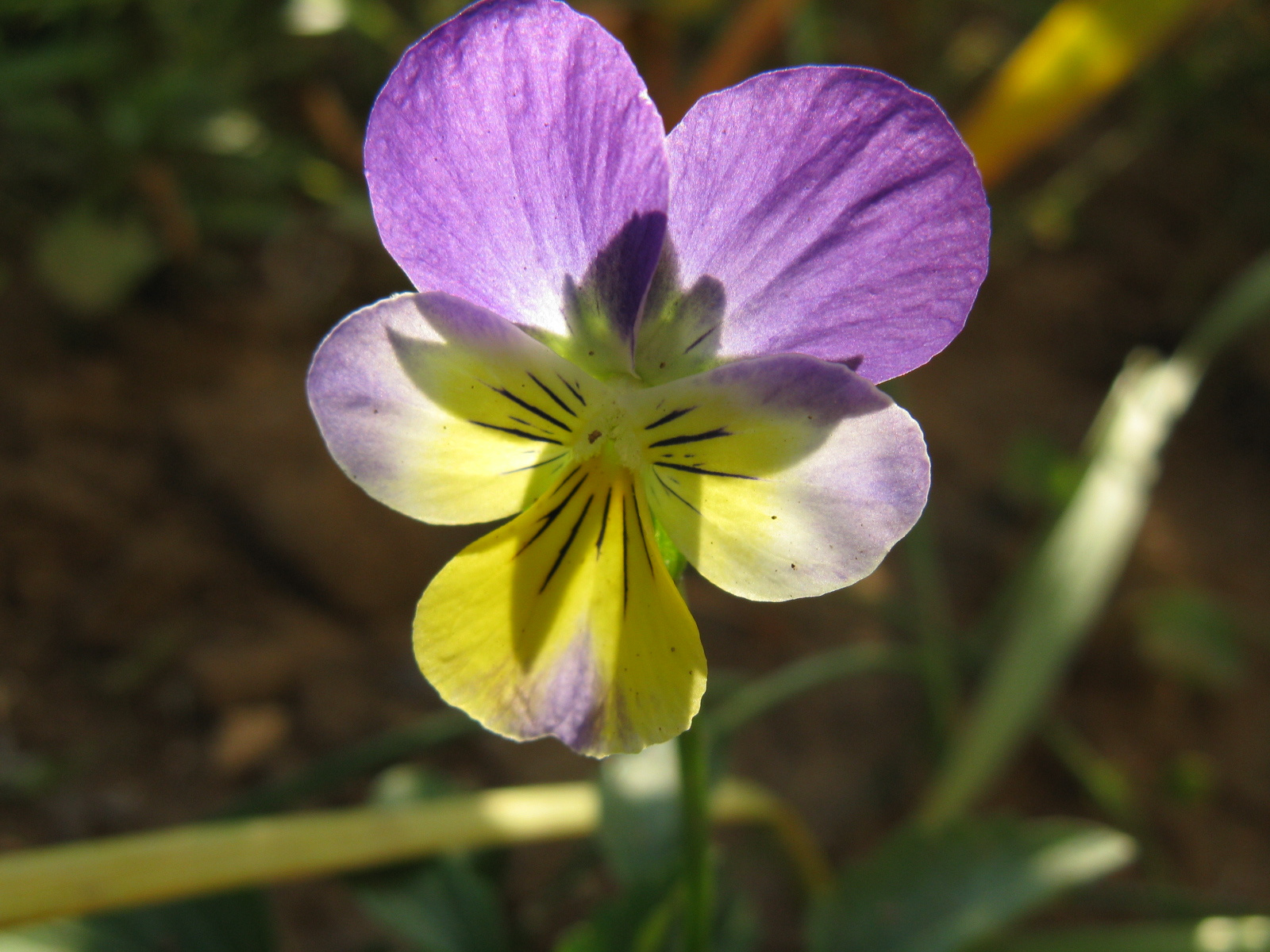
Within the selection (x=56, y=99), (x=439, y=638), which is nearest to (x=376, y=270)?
(x=56, y=99)

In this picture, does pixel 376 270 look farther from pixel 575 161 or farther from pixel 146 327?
pixel 575 161

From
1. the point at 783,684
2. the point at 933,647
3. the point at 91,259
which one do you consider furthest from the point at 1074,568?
the point at 91,259

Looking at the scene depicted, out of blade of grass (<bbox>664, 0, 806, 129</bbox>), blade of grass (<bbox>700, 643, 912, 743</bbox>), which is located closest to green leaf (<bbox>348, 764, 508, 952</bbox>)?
blade of grass (<bbox>700, 643, 912, 743</bbox>)

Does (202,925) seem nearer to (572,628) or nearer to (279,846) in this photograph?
(279,846)

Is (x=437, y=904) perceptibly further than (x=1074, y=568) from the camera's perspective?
No

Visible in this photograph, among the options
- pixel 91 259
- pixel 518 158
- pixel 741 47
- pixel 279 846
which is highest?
pixel 518 158

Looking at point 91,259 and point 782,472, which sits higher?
point 782,472

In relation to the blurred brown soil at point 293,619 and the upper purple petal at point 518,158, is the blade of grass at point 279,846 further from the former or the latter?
the upper purple petal at point 518,158
